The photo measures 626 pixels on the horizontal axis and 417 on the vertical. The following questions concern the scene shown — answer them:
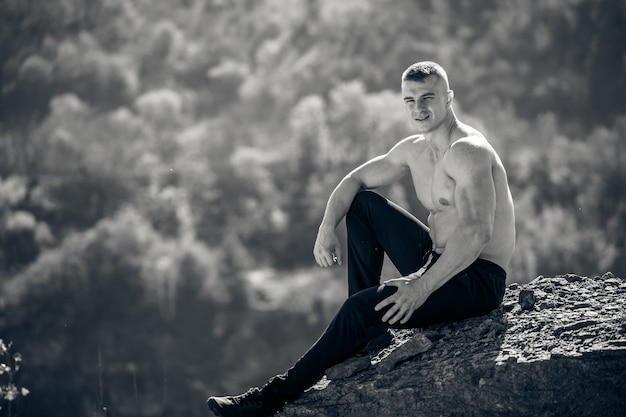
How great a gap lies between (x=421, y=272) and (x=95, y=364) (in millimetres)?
34233

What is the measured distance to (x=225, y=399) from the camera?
183 inches

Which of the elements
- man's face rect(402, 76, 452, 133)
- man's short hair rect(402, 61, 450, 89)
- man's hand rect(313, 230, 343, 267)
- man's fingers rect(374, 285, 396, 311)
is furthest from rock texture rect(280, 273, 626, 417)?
man's short hair rect(402, 61, 450, 89)

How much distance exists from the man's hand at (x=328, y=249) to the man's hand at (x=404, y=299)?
2.31 feet

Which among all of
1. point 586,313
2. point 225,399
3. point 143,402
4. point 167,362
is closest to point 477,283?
point 586,313

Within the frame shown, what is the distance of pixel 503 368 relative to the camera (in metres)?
4.49

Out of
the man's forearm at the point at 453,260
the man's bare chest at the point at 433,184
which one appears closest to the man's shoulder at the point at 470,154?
the man's bare chest at the point at 433,184

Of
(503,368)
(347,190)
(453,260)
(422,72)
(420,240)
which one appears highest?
(422,72)

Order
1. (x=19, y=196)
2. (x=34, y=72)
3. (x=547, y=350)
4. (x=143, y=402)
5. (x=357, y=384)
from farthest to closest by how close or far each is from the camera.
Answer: (x=34, y=72) → (x=19, y=196) → (x=143, y=402) → (x=357, y=384) → (x=547, y=350)

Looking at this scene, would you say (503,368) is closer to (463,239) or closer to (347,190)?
(463,239)

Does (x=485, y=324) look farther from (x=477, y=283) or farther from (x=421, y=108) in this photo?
(x=421, y=108)

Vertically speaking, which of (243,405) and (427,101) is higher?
(427,101)

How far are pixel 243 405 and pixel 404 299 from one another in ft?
3.49

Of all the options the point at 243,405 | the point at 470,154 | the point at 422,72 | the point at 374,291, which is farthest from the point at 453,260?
the point at 243,405

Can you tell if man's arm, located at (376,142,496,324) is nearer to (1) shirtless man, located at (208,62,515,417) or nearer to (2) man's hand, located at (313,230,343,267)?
(1) shirtless man, located at (208,62,515,417)
